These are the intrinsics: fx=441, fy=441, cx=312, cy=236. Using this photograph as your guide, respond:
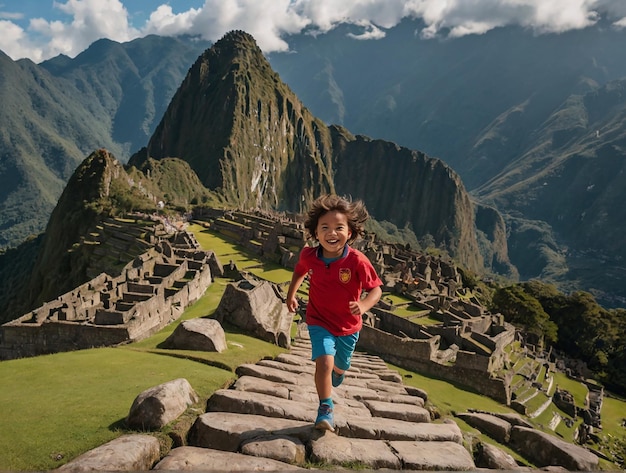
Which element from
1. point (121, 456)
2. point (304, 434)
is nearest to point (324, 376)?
point (304, 434)

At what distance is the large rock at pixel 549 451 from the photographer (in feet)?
24.6

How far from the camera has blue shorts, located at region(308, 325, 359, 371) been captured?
259 inches

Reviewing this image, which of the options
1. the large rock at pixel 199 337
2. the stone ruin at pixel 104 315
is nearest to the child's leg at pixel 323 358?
the large rock at pixel 199 337

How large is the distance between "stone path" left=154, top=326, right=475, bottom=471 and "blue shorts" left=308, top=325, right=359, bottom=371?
3.03 feet

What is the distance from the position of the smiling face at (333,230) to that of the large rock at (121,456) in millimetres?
3574

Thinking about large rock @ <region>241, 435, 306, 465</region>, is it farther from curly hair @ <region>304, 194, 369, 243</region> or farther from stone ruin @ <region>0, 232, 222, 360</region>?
stone ruin @ <region>0, 232, 222, 360</region>

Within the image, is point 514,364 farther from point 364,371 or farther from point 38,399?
point 38,399

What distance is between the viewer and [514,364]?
104ft

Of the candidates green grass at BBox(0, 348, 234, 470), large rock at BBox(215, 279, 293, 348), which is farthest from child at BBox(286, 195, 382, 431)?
large rock at BBox(215, 279, 293, 348)

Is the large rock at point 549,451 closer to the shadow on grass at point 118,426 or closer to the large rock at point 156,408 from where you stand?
the large rock at point 156,408

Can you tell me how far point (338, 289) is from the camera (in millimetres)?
6836

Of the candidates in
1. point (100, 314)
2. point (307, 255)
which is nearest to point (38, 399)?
point (307, 255)

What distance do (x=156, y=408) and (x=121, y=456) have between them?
46.9 inches

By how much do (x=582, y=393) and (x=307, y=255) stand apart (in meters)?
38.6
